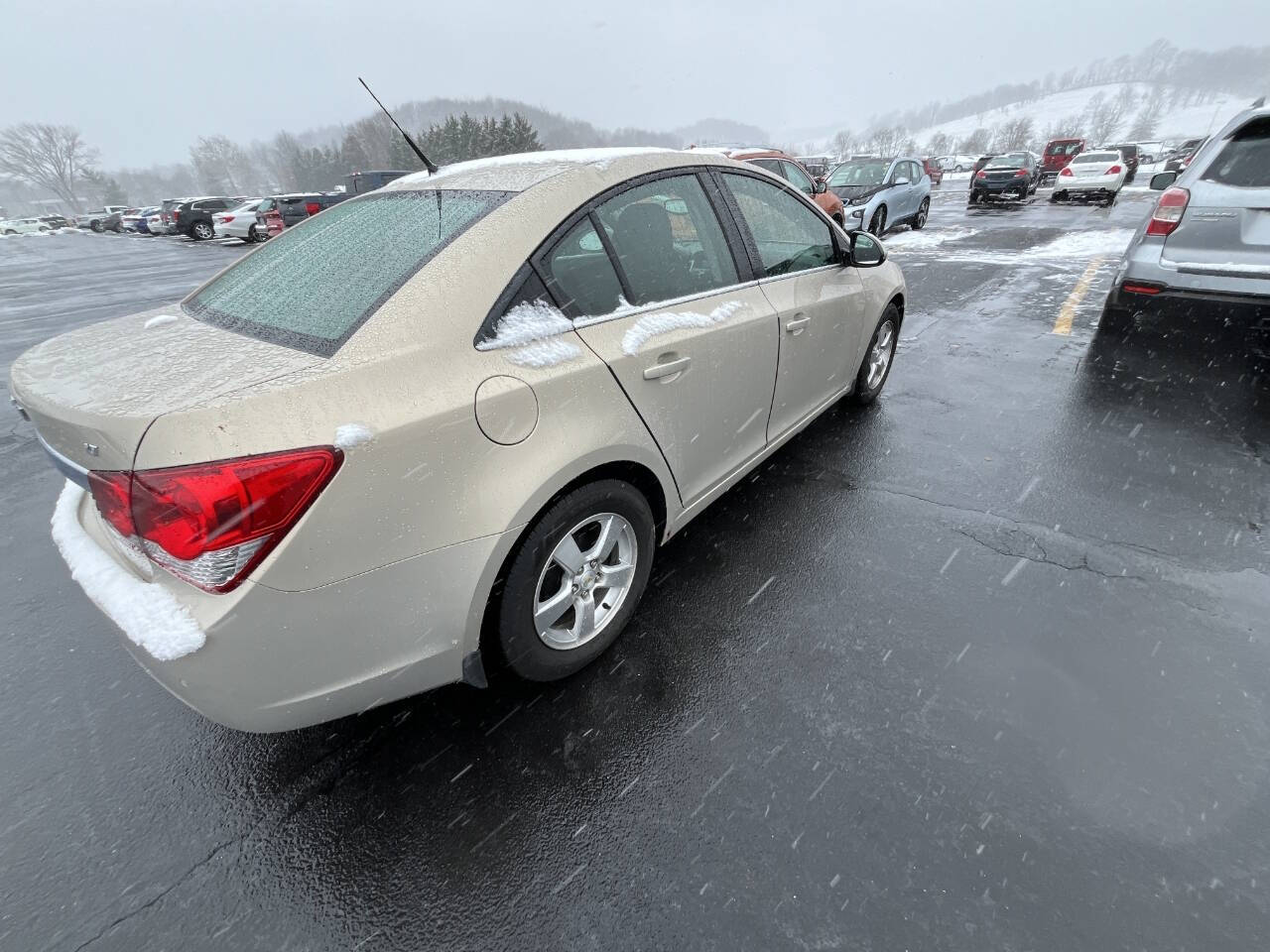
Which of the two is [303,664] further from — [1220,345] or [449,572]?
[1220,345]

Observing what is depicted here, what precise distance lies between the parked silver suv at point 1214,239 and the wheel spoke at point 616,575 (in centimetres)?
469

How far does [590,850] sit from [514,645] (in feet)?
2.04

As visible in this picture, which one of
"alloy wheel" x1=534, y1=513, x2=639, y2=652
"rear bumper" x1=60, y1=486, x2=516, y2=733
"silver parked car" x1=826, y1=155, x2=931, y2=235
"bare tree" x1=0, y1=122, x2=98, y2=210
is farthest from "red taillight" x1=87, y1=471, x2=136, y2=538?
"bare tree" x1=0, y1=122, x2=98, y2=210

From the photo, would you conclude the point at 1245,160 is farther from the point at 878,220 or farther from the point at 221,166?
the point at 221,166

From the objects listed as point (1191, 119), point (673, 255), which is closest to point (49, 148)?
point (673, 255)

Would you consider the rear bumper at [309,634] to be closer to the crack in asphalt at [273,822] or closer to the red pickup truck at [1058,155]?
the crack in asphalt at [273,822]

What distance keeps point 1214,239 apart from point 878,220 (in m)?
8.82

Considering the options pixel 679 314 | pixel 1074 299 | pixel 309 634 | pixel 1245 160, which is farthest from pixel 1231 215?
pixel 309 634

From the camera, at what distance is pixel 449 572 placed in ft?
5.48

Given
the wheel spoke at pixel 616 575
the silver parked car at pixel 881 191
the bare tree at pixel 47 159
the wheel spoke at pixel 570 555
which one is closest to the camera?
the wheel spoke at pixel 570 555

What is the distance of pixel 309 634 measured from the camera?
1.49 meters

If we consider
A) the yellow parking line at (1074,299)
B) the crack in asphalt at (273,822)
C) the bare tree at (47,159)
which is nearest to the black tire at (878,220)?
the yellow parking line at (1074,299)

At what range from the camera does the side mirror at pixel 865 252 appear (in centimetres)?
354

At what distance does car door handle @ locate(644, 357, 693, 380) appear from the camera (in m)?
2.15
